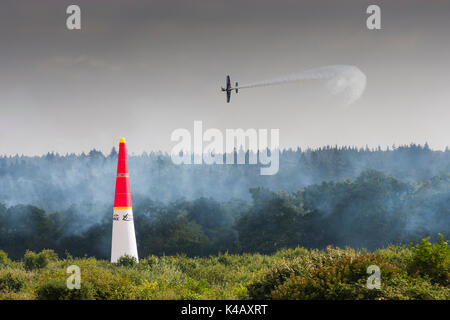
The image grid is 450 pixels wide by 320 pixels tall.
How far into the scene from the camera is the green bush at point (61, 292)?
1485cm

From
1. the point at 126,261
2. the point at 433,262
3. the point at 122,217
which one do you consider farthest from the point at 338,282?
the point at 122,217

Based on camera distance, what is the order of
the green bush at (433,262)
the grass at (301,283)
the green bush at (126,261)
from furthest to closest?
the green bush at (126,261)
the green bush at (433,262)
the grass at (301,283)

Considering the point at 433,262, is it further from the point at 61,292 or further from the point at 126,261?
the point at 126,261

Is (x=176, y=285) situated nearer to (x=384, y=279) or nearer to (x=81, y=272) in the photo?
(x=81, y=272)

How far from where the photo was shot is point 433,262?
53.0ft

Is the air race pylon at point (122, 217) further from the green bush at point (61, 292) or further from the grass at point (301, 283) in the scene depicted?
the green bush at point (61, 292)

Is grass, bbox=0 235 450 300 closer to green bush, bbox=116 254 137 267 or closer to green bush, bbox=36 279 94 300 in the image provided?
green bush, bbox=36 279 94 300

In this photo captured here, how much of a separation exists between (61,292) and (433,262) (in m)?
11.6

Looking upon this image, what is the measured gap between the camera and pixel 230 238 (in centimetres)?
6488

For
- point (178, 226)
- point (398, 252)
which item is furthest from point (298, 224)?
point (398, 252)

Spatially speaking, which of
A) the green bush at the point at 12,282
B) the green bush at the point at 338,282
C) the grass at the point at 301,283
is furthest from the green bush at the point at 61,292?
the green bush at the point at 338,282

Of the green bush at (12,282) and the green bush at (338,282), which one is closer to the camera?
the green bush at (338,282)

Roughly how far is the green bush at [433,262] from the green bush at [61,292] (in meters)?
10.1
